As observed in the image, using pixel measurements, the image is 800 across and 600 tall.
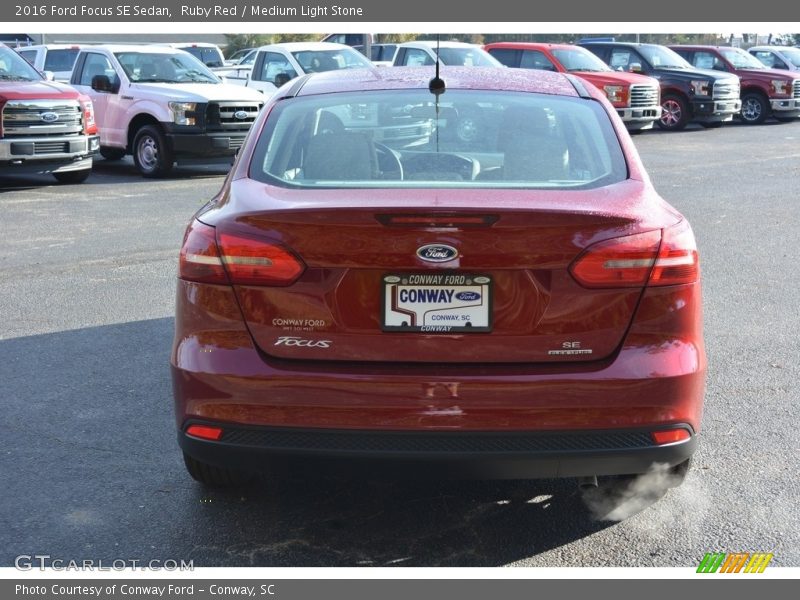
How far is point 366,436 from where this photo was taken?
3609 millimetres

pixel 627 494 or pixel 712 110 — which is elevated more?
pixel 627 494

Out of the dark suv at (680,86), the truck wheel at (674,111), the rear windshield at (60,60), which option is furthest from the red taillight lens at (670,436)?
the truck wheel at (674,111)

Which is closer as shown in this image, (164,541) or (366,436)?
(366,436)

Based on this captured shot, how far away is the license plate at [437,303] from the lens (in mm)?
3574

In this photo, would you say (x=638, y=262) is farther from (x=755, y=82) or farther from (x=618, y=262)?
(x=755, y=82)

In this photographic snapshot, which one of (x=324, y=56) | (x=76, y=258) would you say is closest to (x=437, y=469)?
(x=76, y=258)

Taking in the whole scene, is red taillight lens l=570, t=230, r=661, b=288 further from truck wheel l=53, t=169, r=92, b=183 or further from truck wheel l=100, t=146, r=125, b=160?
truck wheel l=100, t=146, r=125, b=160

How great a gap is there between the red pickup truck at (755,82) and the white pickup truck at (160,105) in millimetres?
15461

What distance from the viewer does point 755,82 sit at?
27516 millimetres

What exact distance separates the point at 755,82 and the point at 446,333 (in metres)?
25.9

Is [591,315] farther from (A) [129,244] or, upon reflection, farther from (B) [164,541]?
(A) [129,244]

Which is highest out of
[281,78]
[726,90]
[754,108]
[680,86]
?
[281,78]

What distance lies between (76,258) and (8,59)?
6.54 meters

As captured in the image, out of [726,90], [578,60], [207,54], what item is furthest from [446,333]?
[207,54]
